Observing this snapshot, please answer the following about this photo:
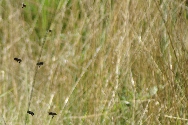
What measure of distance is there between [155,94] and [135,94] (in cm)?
12

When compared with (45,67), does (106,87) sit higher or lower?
lower

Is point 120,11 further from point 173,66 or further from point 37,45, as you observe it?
point 37,45

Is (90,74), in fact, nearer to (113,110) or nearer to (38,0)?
(113,110)

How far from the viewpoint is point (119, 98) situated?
2.59 meters

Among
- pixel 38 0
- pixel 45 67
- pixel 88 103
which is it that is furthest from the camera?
pixel 38 0

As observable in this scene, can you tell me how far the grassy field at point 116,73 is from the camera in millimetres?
2424

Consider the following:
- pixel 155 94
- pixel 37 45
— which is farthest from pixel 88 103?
pixel 37 45

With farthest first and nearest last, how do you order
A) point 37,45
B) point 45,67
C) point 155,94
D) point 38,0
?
point 38,0 < point 37,45 < point 45,67 < point 155,94

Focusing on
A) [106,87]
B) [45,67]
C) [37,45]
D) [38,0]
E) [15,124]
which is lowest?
[15,124]

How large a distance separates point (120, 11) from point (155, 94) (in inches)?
18.7

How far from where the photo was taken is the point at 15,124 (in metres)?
2.59

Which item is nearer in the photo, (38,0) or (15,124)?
(15,124)

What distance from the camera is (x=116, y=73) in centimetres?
258

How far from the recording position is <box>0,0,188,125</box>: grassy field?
2424 mm
